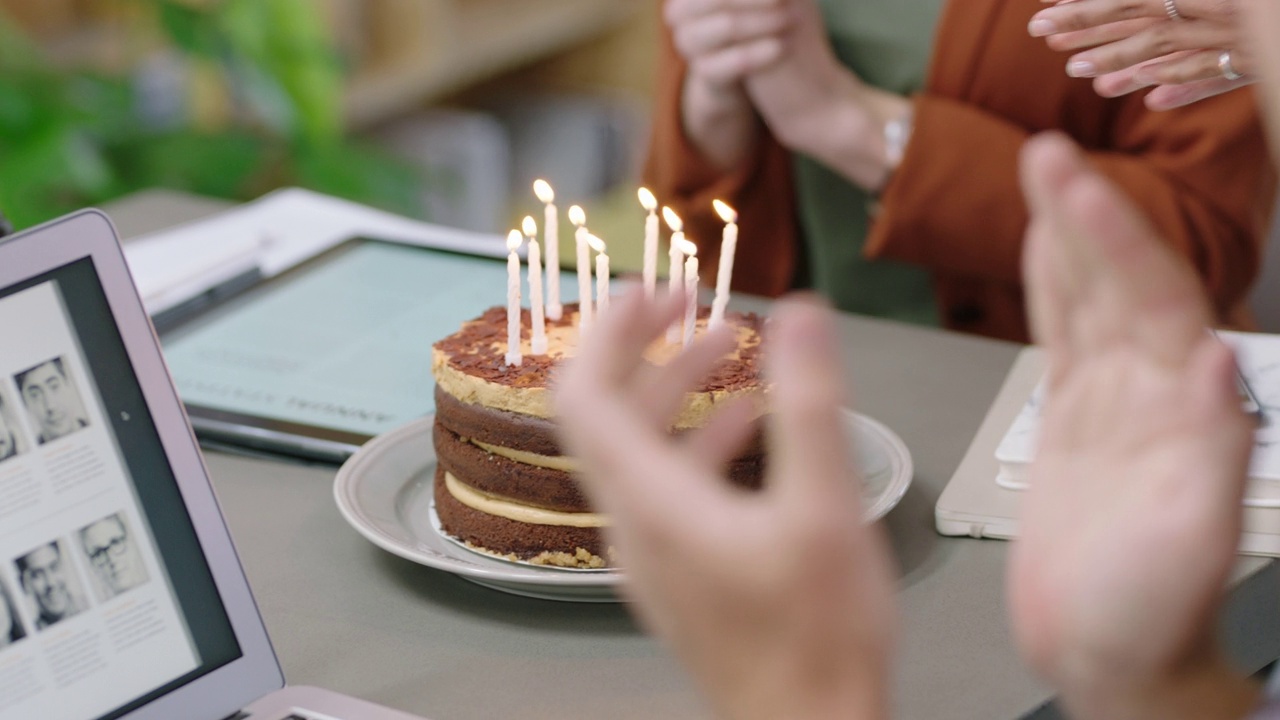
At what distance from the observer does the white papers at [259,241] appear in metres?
1.20

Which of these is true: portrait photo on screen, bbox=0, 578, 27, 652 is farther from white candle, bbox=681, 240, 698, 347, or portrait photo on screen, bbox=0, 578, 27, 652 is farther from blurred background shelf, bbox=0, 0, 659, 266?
blurred background shelf, bbox=0, 0, 659, 266

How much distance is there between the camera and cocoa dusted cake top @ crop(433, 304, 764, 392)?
29.2 inches

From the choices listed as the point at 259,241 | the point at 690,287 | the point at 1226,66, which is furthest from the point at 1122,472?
the point at 259,241

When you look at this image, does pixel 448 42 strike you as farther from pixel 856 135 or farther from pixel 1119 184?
pixel 1119 184

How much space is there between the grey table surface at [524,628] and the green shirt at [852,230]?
1.92ft

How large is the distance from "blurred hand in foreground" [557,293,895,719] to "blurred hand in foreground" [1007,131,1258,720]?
0.20ft

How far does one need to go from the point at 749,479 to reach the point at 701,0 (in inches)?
26.2

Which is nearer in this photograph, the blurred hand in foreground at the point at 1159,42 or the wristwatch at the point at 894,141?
the blurred hand in foreground at the point at 1159,42

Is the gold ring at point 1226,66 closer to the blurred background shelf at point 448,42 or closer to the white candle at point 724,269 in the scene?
the white candle at point 724,269

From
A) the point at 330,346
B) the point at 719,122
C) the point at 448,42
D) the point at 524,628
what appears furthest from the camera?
the point at 448,42

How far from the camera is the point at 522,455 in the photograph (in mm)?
744

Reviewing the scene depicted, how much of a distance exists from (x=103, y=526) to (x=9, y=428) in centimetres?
6

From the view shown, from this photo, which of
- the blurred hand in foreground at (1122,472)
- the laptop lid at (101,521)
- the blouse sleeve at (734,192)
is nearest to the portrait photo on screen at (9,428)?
the laptop lid at (101,521)

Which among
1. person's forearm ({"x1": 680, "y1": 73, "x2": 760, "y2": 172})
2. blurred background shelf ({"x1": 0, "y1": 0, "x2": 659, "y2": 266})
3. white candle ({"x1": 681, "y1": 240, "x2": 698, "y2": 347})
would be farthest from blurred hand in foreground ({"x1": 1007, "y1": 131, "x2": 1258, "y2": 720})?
blurred background shelf ({"x1": 0, "y1": 0, "x2": 659, "y2": 266})
